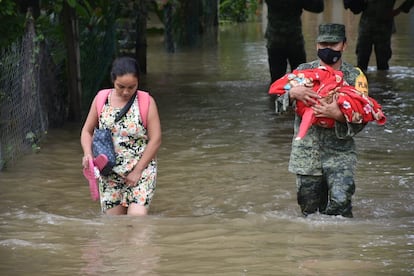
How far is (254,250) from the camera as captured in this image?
622cm

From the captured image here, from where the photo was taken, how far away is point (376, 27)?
663 inches

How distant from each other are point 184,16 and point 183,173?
49.6 feet

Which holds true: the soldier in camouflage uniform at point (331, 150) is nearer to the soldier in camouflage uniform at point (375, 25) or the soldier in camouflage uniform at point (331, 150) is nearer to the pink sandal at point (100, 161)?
the pink sandal at point (100, 161)

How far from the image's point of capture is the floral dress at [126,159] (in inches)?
273

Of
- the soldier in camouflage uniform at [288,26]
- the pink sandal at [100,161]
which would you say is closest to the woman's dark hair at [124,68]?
the pink sandal at [100,161]

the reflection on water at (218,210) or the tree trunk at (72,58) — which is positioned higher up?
the tree trunk at (72,58)

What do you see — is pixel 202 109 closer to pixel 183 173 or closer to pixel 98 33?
pixel 98 33

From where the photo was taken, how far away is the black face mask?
22.1ft

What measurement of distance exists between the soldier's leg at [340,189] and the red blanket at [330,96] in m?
0.36

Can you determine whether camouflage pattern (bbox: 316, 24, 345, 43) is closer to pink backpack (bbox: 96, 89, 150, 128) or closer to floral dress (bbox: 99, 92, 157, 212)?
pink backpack (bbox: 96, 89, 150, 128)

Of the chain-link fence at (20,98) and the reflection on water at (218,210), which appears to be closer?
the reflection on water at (218,210)

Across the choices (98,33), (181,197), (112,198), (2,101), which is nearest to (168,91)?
(98,33)

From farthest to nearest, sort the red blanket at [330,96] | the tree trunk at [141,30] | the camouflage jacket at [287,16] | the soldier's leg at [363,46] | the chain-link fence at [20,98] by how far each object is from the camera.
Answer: the soldier's leg at [363,46] < the tree trunk at [141,30] < the camouflage jacket at [287,16] < the chain-link fence at [20,98] < the red blanket at [330,96]

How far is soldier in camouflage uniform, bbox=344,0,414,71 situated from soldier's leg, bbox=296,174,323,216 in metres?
9.66
